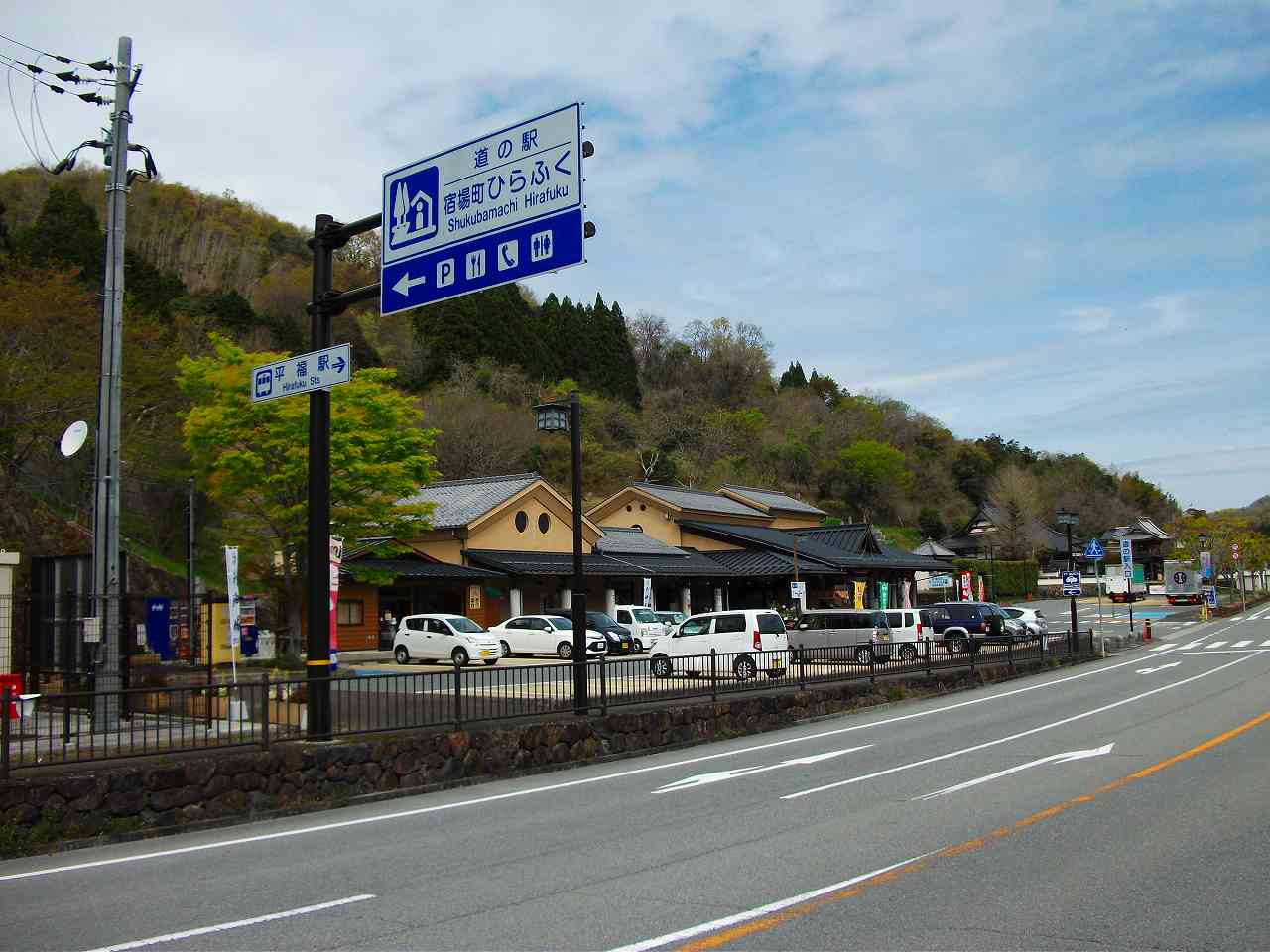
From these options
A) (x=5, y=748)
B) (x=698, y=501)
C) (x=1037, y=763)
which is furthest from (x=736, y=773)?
(x=698, y=501)

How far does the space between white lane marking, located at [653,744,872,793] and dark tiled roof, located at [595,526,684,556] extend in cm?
3454

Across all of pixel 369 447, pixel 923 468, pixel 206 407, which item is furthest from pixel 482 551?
pixel 923 468

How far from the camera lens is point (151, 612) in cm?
1822

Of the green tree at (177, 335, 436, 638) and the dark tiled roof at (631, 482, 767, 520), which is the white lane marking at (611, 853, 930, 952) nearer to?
the green tree at (177, 335, 436, 638)

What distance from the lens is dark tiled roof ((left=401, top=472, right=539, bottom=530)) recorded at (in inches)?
1662

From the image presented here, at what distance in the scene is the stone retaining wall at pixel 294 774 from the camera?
9.91m

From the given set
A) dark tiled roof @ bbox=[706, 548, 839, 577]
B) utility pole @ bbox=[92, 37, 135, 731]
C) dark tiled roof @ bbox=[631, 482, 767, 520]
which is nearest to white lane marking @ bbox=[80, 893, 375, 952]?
utility pole @ bbox=[92, 37, 135, 731]

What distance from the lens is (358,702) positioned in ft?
44.3

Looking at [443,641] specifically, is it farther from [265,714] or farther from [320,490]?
[265,714]

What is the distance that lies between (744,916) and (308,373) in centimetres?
873

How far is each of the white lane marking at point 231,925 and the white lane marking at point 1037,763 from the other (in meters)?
6.28

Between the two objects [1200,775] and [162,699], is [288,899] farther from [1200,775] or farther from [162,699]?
[162,699]

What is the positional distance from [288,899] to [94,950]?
142 centimetres

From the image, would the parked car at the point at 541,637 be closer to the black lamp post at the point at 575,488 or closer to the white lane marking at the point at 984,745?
the black lamp post at the point at 575,488
